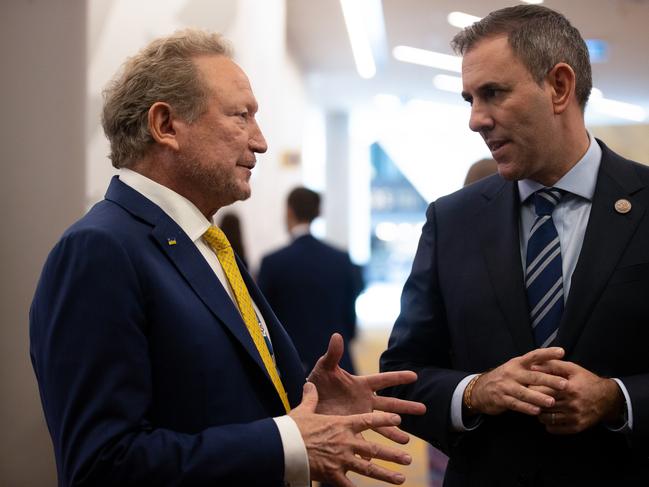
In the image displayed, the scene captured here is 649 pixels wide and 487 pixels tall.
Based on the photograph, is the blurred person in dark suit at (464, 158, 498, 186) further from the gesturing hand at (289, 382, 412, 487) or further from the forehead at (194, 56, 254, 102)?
the gesturing hand at (289, 382, 412, 487)

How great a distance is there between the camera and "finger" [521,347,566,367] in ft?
5.15

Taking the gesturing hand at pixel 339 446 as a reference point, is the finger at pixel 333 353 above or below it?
above

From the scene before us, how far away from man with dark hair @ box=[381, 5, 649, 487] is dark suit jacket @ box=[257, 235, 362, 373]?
8.28ft

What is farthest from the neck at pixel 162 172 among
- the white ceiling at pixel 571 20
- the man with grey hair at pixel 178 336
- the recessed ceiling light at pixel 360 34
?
the recessed ceiling light at pixel 360 34

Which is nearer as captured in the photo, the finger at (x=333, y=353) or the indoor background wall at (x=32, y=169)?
the finger at (x=333, y=353)

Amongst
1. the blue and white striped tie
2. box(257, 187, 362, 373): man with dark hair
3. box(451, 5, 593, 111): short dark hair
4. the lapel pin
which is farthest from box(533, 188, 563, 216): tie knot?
box(257, 187, 362, 373): man with dark hair

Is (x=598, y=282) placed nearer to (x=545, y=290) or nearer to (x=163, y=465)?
(x=545, y=290)

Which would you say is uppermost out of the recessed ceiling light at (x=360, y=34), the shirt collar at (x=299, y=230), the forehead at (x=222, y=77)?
Result: the recessed ceiling light at (x=360, y=34)

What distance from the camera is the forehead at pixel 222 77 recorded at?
1.80 meters

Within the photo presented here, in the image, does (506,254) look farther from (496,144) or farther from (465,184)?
(465,184)

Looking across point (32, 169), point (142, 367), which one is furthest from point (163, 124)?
point (32, 169)

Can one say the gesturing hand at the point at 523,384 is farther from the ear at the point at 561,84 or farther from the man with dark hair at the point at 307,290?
the man with dark hair at the point at 307,290

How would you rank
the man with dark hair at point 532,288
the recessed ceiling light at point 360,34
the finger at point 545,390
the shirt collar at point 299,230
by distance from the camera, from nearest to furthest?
the finger at point 545,390 → the man with dark hair at point 532,288 → the shirt collar at point 299,230 → the recessed ceiling light at point 360,34

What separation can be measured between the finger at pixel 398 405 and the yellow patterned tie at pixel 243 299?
206 mm
